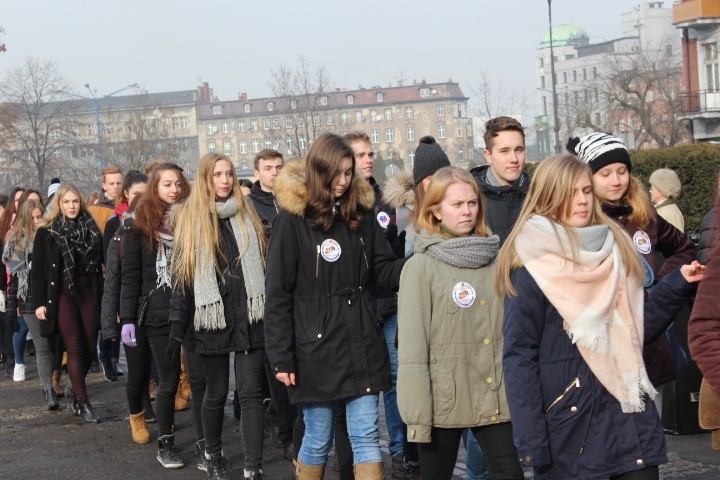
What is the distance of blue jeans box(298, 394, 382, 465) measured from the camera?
5816mm

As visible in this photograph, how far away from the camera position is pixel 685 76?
49812mm

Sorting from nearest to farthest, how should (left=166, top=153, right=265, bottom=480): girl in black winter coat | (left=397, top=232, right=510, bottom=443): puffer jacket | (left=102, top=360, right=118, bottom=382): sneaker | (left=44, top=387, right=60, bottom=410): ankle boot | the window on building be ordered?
(left=397, top=232, right=510, bottom=443): puffer jacket → (left=166, top=153, right=265, bottom=480): girl in black winter coat → (left=44, top=387, right=60, bottom=410): ankle boot → (left=102, top=360, right=118, bottom=382): sneaker → the window on building

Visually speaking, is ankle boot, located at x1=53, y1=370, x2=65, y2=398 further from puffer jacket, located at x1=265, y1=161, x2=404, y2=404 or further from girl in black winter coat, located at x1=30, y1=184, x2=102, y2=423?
puffer jacket, located at x1=265, y1=161, x2=404, y2=404

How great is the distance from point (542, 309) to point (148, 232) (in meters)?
4.17

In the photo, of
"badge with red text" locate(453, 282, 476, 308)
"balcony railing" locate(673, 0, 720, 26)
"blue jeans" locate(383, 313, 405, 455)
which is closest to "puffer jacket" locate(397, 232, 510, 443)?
A: "badge with red text" locate(453, 282, 476, 308)

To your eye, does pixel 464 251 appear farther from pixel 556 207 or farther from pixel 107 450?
pixel 107 450

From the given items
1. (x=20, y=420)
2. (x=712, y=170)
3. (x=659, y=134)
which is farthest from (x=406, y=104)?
(x=20, y=420)

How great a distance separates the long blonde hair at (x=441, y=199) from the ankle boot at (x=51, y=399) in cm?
638

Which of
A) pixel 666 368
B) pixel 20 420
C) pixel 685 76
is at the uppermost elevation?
pixel 685 76

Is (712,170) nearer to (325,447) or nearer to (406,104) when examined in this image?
(325,447)

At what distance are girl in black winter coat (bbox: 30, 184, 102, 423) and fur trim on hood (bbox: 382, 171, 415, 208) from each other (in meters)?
3.89

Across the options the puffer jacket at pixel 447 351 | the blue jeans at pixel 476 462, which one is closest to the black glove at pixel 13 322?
the blue jeans at pixel 476 462

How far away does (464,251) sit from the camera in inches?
204

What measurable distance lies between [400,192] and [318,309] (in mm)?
1456
